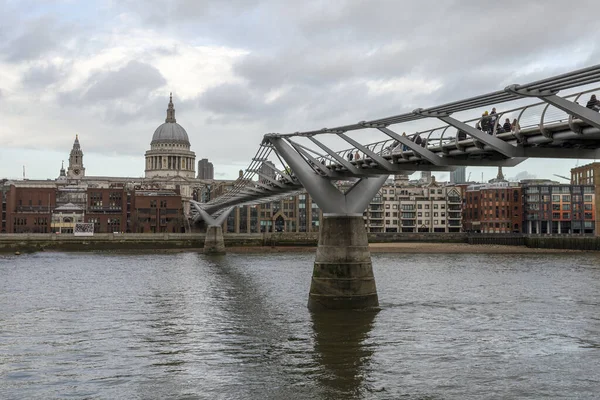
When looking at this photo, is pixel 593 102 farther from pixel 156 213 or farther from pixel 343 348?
pixel 156 213

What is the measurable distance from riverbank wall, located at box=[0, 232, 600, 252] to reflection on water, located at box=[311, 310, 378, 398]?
288ft

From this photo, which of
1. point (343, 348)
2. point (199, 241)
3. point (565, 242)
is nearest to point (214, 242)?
point (199, 241)

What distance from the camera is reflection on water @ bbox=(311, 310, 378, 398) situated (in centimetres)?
2048

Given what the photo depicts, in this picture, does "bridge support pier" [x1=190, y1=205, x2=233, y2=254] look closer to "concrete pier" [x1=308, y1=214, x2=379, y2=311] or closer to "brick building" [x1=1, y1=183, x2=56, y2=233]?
"brick building" [x1=1, y1=183, x2=56, y2=233]

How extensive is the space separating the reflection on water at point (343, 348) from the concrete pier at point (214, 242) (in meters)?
69.0

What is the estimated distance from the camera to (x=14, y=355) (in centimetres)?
2467

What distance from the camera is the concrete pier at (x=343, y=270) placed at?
115 ft

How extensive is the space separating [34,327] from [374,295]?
1640cm

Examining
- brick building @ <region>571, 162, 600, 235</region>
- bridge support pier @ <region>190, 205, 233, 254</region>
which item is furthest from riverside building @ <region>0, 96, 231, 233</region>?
brick building @ <region>571, 162, 600, 235</region>

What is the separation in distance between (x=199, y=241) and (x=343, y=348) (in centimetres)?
9653

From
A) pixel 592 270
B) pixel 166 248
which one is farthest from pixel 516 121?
pixel 166 248

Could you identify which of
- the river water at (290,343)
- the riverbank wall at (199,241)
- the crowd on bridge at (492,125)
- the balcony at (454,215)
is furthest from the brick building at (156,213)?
the crowd on bridge at (492,125)

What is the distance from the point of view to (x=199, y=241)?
395 feet

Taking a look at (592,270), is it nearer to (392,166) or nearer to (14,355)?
(392,166)
